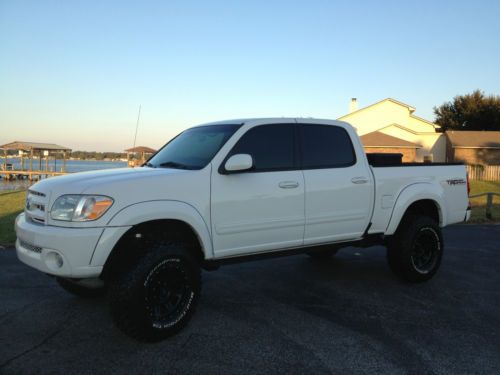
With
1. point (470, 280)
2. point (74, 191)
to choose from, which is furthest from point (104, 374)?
point (470, 280)

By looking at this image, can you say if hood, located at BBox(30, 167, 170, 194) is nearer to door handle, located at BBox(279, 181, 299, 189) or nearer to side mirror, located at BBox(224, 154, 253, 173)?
side mirror, located at BBox(224, 154, 253, 173)

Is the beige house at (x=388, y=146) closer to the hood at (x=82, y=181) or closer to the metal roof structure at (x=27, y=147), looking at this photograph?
the hood at (x=82, y=181)

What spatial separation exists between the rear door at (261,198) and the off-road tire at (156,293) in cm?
43

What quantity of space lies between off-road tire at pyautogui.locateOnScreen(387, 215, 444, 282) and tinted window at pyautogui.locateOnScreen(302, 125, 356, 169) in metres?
1.24

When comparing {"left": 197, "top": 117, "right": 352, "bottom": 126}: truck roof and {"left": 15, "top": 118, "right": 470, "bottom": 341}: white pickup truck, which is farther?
{"left": 197, "top": 117, "right": 352, "bottom": 126}: truck roof

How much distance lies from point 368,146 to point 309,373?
113ft

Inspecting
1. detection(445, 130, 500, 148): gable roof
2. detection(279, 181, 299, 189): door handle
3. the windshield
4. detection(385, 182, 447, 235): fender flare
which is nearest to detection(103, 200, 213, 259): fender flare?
the windshield

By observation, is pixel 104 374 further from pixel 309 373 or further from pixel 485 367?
pixel 485 367

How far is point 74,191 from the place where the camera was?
375 cm

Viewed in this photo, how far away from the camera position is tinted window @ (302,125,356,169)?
5.00m

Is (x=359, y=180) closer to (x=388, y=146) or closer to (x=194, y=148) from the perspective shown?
(x=194, y=148)

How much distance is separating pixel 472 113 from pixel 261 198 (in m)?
58.5

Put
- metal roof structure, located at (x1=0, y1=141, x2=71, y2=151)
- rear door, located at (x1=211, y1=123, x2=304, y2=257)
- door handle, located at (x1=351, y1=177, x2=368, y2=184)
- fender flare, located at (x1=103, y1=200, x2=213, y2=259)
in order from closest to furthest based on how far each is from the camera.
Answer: fender flare, located at (x1=103, y1=200, x2=213, y2=259), rear door, located at (x1=211, y1=123, x2=304, y2=257), door handle, located at (x1=351, y1=177, x2=368, y2=184), metal roof structure, located at (x1=0, y1=141, x2=71, y2=151)

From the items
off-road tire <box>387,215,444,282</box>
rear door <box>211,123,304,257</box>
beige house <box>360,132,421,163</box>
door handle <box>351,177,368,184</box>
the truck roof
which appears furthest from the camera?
beige house <box>360,132,421,163</box>
